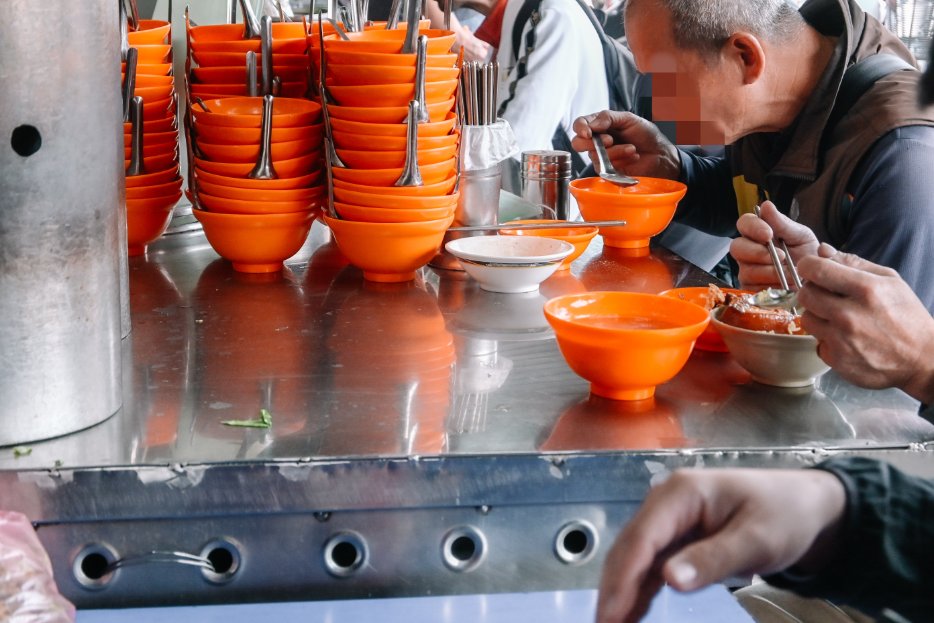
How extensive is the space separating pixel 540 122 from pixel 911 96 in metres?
2.30

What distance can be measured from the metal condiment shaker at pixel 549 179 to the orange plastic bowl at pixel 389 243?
541 millimetres

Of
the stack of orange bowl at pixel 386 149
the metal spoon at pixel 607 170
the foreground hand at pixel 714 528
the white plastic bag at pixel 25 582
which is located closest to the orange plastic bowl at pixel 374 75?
the stack of orange bowl at pixel 386 149

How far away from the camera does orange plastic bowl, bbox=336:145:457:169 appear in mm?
1758

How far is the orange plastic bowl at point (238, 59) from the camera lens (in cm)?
197

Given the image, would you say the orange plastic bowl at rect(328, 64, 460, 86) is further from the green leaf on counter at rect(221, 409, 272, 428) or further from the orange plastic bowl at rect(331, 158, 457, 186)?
the green leaf on counter at rect(221, 409, 272, 428)

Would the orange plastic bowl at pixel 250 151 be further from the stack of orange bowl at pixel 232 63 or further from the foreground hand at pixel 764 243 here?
the foreground hand at pixel 764 243

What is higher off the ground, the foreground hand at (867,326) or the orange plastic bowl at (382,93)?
the orange plastic bowl at (382,93)

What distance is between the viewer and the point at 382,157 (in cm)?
176

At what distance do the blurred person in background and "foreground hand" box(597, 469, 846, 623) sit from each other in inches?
49.9

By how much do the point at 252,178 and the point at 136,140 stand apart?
0.23 metres

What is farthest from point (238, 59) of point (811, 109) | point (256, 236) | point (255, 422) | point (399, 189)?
point (811, 109)

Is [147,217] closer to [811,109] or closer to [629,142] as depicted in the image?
[629,142]

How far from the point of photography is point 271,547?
1.15 m

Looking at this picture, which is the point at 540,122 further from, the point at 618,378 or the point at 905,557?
the point at 905,557
